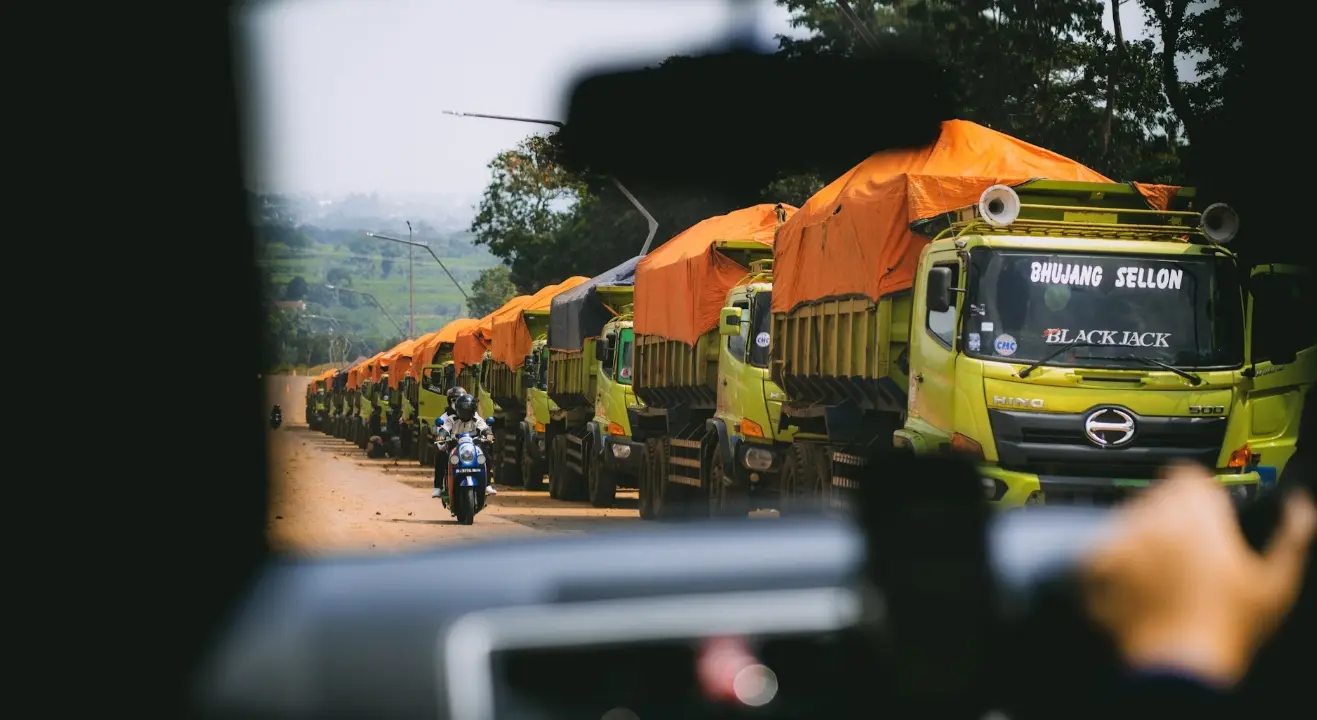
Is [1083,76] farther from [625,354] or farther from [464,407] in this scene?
[464,407]

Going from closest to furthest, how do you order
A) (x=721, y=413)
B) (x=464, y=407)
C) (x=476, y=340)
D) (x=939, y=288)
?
(x=939, y=288), (x=721, y=413), (x=464, y=407), (x=476, y=340)

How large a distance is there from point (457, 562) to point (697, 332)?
58.8ft

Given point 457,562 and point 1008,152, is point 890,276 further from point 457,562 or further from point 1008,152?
point 457,562

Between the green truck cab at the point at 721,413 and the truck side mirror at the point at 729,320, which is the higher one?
the truck side mirror at the point at 729,320

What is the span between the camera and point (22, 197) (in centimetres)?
423

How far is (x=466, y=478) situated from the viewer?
776 inches

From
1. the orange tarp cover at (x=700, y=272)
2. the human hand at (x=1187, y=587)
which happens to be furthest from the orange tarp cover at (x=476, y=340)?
the human hand at (x=1187, y=587)

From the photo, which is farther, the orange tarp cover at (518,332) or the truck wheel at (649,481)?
the orange tarp cover at (518,332)

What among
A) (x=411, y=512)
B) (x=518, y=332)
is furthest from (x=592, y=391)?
(x=518, y=332)

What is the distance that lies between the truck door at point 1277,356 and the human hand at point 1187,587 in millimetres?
9992

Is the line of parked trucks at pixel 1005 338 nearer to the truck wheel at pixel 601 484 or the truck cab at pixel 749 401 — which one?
the truck cab at pixel 749 401

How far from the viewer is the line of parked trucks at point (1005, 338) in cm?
1191

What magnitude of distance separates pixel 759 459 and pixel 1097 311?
20.6 feet

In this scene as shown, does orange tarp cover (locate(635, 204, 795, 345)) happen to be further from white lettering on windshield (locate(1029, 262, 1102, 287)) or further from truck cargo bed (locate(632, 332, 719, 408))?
white lettering on windshield (locate(1029, 262, 1102, 287))
